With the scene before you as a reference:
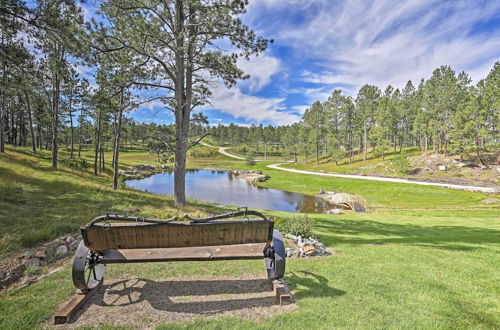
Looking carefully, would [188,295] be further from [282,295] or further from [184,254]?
[282,295]

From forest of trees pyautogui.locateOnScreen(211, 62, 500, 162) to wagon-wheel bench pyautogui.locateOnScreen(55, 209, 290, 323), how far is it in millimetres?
22003

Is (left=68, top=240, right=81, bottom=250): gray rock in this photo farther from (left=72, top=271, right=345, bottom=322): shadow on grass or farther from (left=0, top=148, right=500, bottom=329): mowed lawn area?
(left=72, top=271, right=345, bottom=322): shadow on grass

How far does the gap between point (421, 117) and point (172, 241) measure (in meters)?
58.0

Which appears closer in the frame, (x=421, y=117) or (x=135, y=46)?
(x=135, y=46)

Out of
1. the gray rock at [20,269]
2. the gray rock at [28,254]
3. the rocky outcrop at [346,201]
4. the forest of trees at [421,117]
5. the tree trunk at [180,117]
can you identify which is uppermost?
the forest of trees at [421,117]

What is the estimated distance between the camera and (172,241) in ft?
12.3

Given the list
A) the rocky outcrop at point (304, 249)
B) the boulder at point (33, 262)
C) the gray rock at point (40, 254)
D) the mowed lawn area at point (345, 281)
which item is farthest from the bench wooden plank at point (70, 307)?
the rocky outcrop at point (304, 249)

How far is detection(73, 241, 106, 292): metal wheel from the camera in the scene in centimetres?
350

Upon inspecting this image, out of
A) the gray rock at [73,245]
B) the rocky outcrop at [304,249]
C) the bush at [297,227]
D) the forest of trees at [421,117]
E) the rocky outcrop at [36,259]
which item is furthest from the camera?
the forest of trees at [421,117]

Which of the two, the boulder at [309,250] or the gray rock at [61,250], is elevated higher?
the gray rock at [61,250]

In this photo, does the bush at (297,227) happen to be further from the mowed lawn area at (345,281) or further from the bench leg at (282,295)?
the bench leg at (282,295)

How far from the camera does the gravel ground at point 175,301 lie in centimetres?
323

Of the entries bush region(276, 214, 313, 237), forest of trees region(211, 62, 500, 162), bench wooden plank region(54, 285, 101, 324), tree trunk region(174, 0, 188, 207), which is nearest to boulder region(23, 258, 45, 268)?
bench wooden plank region(54, 285, 101, 324)

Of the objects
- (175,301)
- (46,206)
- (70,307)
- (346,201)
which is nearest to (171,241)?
(175,301)
